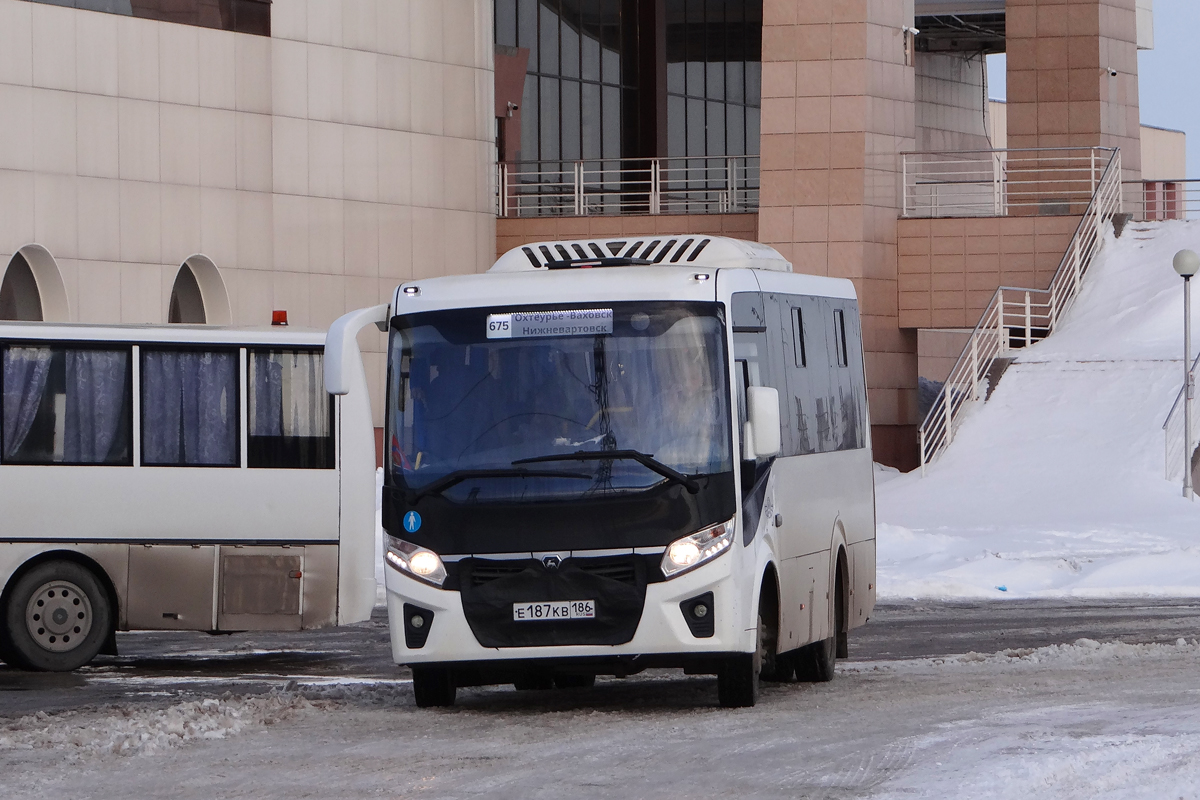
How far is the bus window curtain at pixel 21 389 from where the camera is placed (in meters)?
15.4

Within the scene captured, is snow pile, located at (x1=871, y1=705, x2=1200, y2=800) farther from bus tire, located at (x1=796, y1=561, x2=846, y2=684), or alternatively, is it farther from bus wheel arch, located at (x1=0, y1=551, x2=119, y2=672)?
bus wheel arch, located at (x1=0, y1=551, x2=119, y2=672)

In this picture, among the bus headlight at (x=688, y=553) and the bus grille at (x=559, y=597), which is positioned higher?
the bus headlight at (x=688, y=553)

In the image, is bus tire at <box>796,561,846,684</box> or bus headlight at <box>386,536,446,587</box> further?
bus tire at <box>796,561,846,684</box>

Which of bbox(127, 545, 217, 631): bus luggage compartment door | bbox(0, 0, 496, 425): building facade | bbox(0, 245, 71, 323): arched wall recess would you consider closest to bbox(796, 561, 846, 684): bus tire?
bbox(127, 545, 217, 631): bus luggage compartment door

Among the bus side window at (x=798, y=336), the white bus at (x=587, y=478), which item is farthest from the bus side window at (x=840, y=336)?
the white bus at (x=587, y=478)

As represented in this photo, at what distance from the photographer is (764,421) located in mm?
11688

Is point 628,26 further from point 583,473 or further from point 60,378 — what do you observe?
point 583,473

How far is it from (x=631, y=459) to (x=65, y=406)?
5677 mm

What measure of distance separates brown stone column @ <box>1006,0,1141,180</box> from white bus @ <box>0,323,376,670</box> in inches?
1177

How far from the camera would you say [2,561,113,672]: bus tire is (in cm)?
1533

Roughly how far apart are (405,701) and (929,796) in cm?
529

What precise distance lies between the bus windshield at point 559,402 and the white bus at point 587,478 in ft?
0.04

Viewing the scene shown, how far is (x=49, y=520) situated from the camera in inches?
607

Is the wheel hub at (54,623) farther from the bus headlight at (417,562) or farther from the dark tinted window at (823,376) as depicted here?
the dark tinted window at (823,376)
